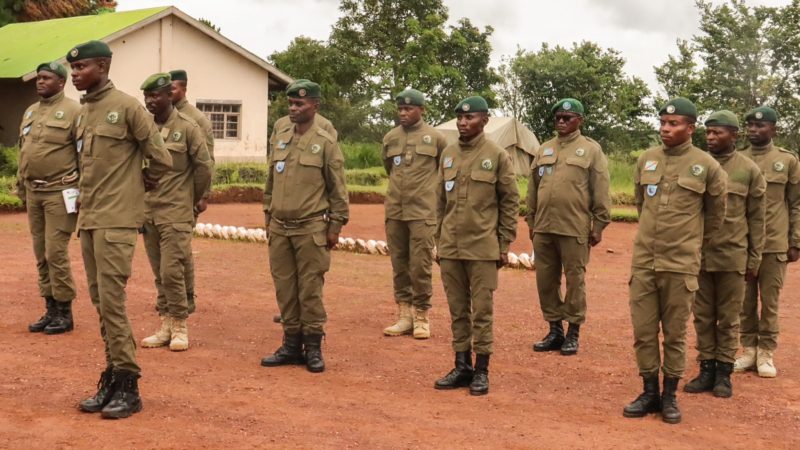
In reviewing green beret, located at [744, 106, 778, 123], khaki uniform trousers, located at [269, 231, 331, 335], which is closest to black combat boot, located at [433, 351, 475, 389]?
khaki uniform trousers, located at [269, 231, 331, 335]

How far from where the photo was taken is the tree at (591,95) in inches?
1577

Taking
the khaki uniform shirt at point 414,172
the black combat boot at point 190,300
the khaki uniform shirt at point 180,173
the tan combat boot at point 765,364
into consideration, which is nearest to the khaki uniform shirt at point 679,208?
the tan combat boot at point 765,364

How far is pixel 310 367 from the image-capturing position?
7.45 m

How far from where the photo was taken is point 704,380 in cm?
726

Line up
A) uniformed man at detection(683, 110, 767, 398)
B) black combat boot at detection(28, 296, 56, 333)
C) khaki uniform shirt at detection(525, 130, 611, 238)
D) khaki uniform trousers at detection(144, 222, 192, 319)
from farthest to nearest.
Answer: black combat boot at detection(28, 296, 56, 333), khaki uniform shirt at detection(525, 130, 611, 238), khaki uniform trousers at detection(144, 222, 192, 319), uniformed man at detection(683, 110, 767, 398)

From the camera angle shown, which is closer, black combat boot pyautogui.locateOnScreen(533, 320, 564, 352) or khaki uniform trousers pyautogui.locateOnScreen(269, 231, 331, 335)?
khaki uniform trousers pyautogui.locateOnScreen(269, 231, 331, 335)

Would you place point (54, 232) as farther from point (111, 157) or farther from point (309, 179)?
point (111, 157)

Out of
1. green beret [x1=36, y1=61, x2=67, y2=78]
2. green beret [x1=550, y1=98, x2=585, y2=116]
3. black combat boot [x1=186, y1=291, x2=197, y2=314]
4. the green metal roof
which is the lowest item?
black combat boot [x1=186, y1=291, x2=197, y2=314]

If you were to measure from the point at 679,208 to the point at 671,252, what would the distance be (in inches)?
11.3

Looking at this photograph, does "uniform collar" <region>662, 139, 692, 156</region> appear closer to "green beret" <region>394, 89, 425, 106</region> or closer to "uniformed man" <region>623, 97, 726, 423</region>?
"uniformed man" <region>623, 97, 726, 423</region>

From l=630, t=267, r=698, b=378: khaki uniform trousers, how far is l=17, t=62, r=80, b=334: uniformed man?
4.57 m

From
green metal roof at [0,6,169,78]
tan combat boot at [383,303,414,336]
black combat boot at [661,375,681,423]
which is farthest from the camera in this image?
green metal roof at [0,6,169,78]

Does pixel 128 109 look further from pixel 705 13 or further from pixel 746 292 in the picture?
pixel 705 13

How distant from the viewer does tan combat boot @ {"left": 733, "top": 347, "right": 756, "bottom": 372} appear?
7.88 m
